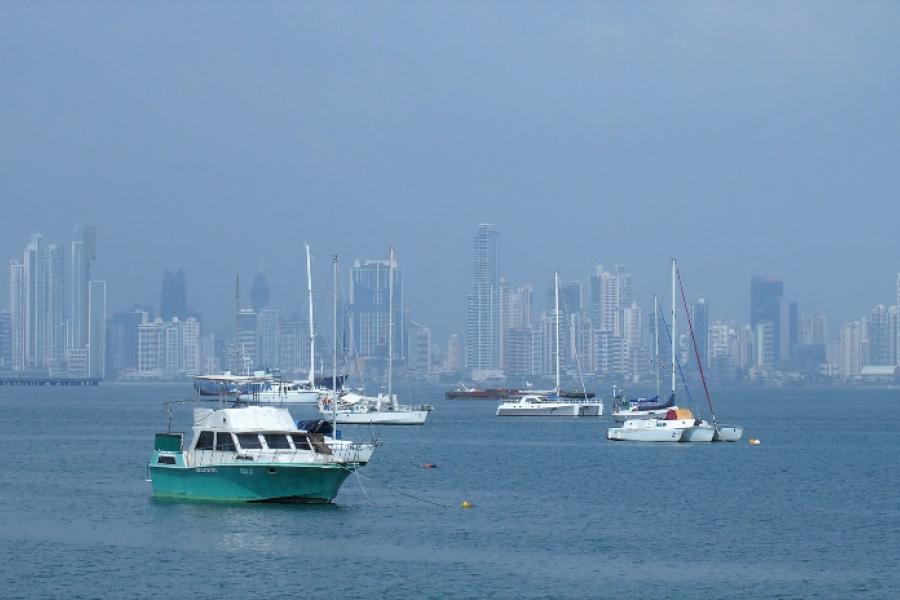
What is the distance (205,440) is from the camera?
5941 cm

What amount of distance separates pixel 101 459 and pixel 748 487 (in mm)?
34004

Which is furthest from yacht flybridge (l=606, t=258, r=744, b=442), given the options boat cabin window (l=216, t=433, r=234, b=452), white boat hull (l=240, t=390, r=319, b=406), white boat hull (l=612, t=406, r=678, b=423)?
white boat hull (l=240, t=390, r=319, b=406)

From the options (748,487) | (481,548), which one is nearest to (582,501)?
(748,487)

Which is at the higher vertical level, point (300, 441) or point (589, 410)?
point (300, 441)

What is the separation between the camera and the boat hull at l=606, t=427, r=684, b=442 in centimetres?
10736

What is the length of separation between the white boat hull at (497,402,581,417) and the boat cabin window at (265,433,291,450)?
350 feet

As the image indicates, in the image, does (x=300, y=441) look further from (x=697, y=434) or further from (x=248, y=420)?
(x=697, y=434)

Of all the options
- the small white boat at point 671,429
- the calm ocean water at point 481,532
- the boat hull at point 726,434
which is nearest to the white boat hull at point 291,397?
the small white boat at point 671,429

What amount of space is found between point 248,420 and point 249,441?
0.90 metres

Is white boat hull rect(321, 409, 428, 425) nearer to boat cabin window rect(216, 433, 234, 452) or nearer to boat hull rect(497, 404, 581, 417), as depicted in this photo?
boat hull rect(497, 404, 581, 417)

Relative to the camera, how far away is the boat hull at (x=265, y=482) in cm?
5838

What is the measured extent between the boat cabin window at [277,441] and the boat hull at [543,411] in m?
107

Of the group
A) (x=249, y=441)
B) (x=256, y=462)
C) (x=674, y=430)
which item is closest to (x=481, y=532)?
(x=256, y=462)

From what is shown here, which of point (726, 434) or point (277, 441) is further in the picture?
point (726, 434)
